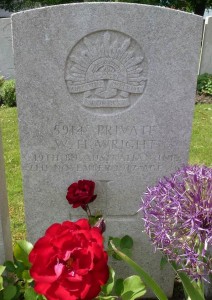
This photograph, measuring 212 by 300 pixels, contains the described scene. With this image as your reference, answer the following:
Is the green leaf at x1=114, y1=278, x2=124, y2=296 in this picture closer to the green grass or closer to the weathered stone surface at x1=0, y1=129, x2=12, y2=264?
the weathered stone surface at x1=0, y1=129, x2=12, y2=264

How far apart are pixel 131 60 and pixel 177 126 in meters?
0.46

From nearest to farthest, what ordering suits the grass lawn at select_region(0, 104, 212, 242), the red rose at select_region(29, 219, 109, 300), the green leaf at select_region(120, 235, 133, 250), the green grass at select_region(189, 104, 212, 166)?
the red rose at select_region(29, 219, 109, 300)
the green leaf at select_region(120, 235, 133, 250)
the grass lawn at select_region(0, 104, 212, 242)
the green grass at select_region(189, 104, 212, 166)

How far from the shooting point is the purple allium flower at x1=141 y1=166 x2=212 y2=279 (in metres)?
1.34

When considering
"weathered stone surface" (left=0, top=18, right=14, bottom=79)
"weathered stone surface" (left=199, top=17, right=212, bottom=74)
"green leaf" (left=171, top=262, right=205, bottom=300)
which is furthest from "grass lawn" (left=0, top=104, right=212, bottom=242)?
"green leaf" (left=171, top=262, right=205, bottom=300)

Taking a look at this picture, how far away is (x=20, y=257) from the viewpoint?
206 centimetres

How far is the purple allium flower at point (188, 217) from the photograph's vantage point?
134cm

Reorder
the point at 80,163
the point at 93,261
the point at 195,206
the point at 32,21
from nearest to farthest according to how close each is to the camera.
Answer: the point at 93,261, the point at 195,206, the point at 32,21, the point at 80,163

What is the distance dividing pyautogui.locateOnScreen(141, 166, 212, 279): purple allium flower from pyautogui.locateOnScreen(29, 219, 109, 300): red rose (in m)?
0.32

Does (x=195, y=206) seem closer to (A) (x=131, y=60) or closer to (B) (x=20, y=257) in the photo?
(A) (x=131, y=60)

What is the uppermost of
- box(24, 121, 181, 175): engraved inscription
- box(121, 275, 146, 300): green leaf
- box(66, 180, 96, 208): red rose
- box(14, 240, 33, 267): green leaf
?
box(24, 121, 181, 175): engraved inscription

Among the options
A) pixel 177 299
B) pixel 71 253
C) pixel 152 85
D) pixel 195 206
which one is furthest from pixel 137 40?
pixel 177 299

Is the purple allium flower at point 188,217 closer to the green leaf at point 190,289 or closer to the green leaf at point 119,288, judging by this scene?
the green leaf at point 190,289

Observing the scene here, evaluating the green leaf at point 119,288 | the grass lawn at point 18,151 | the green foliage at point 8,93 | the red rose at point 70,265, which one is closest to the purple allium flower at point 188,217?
the red rose at point 70,265

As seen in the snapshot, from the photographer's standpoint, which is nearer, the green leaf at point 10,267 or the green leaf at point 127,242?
the green leaf at point 10,267
